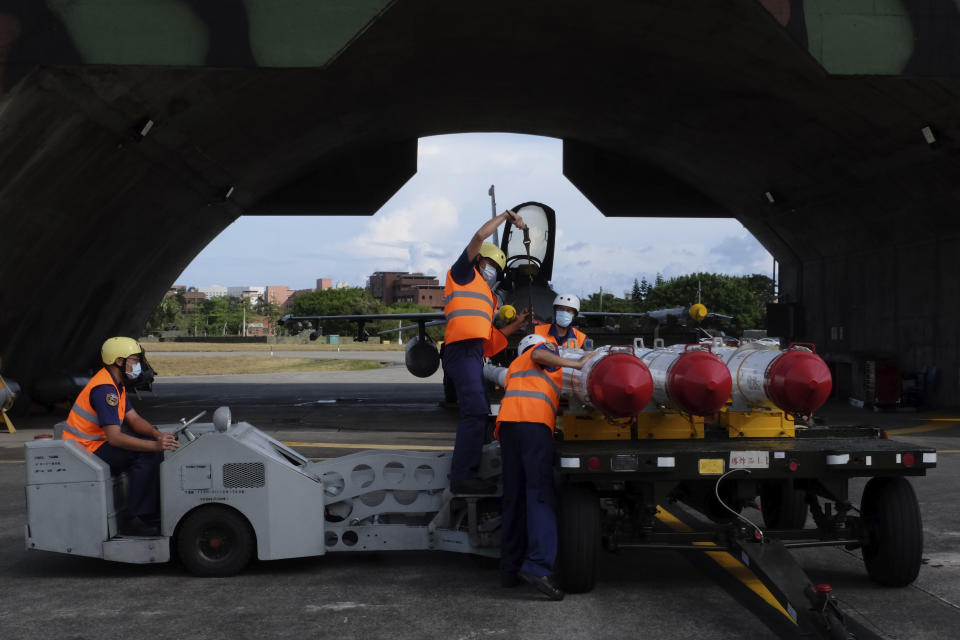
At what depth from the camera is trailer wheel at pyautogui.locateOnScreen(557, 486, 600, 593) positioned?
594 centimetres

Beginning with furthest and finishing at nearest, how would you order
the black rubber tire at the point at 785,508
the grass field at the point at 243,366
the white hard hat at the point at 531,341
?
the grass field at the point at 243,366, the black rubber tire at the point at 785,508, the white hard hat at the point at 531,341

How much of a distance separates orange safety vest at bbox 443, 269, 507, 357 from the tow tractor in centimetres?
93

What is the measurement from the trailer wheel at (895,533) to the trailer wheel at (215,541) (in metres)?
4.43

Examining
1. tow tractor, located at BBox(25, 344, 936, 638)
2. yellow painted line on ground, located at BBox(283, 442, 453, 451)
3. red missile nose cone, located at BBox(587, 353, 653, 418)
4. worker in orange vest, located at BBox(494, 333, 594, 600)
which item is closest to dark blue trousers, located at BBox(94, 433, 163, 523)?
tow tractor, located at BBox(25, 344, 936, 638)

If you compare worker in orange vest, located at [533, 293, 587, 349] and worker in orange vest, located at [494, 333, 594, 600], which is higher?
worker in orange vest, located at [533, 293, 587, 349]

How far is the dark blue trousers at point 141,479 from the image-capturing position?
6727mm

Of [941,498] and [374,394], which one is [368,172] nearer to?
[374,394]

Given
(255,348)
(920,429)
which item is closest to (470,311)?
(920,429)

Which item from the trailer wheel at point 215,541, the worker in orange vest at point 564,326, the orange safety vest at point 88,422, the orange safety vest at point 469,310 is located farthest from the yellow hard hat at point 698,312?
the orange safety vest at point 88,422

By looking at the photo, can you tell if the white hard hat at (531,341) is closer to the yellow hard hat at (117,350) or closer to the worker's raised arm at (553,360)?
the worker's raised arm at (553,360)

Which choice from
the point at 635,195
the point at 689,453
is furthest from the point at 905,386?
the point at 689,453

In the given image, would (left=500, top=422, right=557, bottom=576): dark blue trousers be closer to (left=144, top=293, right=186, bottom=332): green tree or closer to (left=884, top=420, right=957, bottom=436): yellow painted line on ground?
(left=884, top=420, right=957, bottom=436): yellow painted line on ground

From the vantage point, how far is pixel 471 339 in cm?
722

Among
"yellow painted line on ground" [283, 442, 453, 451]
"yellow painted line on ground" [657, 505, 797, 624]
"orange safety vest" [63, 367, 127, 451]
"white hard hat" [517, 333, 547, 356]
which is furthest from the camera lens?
"yellow painted line on ground" [283, 442, 453, 451]
